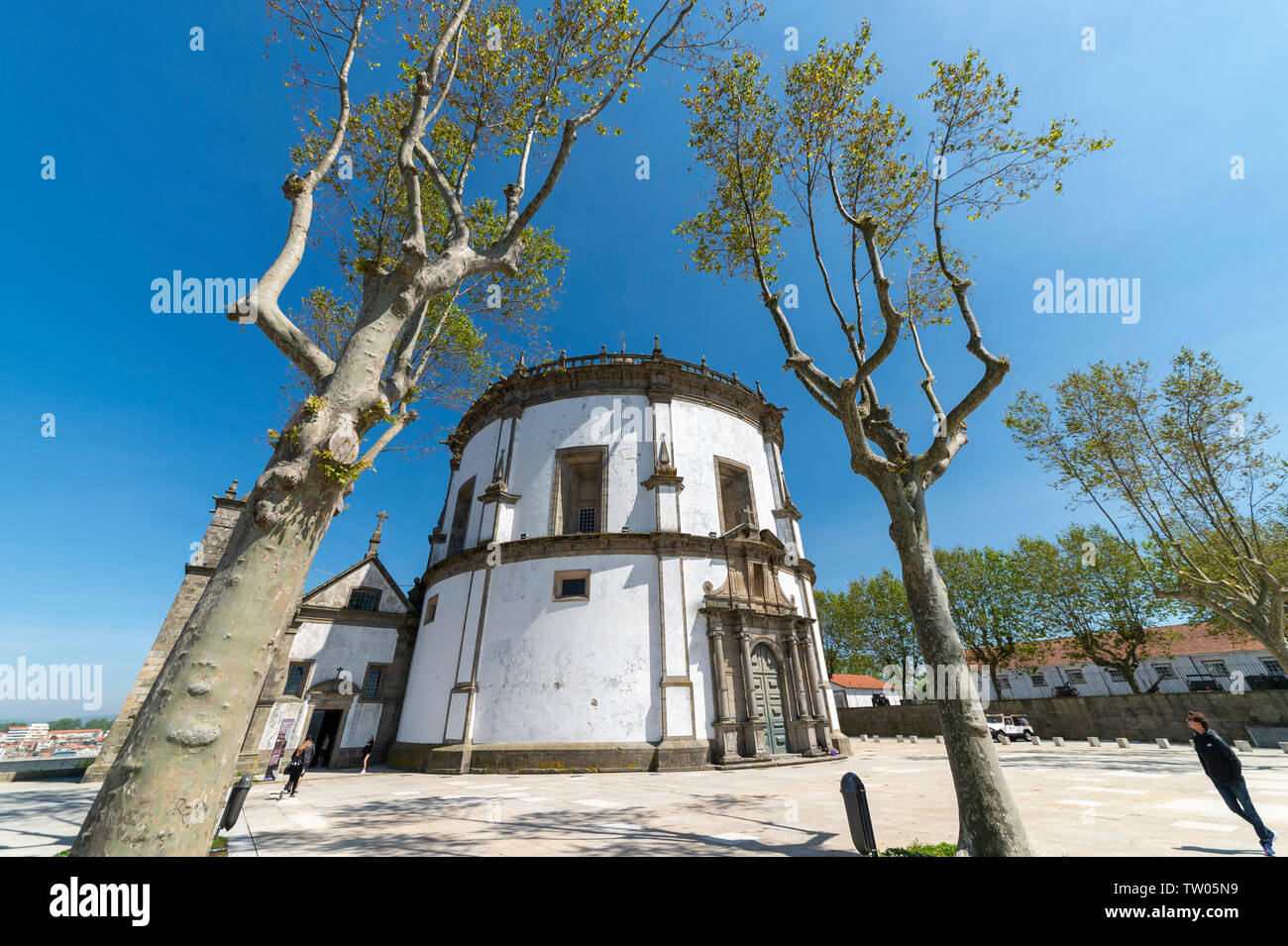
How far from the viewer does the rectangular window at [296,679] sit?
17.7 m

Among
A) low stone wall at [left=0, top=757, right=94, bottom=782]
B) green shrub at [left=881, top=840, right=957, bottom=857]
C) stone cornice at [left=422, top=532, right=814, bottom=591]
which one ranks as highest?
stone cornice at [left=422, top=532, right=814, bottom=591]

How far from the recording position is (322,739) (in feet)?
63.7

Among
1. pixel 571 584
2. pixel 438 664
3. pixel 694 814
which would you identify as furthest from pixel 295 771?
pixel 694 814

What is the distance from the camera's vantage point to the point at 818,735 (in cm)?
1678

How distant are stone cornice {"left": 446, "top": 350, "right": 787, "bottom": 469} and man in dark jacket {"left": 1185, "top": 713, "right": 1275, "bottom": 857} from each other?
15810mm

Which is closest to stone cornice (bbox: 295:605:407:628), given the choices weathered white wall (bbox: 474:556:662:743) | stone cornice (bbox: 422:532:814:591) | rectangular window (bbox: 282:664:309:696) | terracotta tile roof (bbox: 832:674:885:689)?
rectangular window (bbox: 282:664:309:696)

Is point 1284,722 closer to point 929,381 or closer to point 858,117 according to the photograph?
point 929,381

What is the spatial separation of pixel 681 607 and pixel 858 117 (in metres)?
13.2

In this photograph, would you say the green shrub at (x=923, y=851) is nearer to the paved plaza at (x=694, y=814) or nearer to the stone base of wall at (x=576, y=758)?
the paved plaza at (x=694, y=814)

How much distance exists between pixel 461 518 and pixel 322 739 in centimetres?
1007

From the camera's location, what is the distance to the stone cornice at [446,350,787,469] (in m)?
19.5

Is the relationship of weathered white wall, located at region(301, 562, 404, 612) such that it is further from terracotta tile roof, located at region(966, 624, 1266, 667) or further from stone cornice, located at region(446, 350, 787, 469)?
terracotta tile roof, located at region(966, 624, 1266, 667)

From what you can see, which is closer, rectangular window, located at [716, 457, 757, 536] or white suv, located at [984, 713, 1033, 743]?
rectangular window, located at [716, 457, 757, 536]
